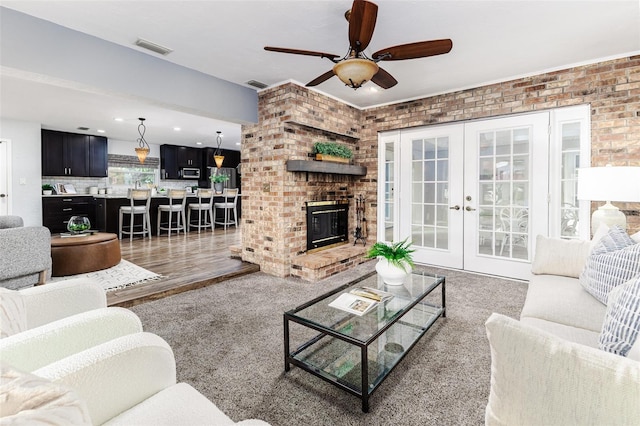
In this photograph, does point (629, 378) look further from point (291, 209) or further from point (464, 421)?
point (291, 209)

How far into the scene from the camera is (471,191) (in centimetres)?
411

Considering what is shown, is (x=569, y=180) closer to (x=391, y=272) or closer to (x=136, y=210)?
(x=391, y=272)

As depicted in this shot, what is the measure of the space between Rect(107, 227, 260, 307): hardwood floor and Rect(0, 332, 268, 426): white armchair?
2.21m

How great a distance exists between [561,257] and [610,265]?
612mm

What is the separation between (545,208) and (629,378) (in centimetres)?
348

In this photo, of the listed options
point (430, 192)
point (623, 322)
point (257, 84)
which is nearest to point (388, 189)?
point (430, 192)

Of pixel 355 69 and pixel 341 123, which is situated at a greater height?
pixel 341 123

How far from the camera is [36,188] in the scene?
6.24 meters

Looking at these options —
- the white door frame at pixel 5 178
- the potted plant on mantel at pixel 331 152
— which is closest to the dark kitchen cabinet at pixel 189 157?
the white door frame at pixel 5 178

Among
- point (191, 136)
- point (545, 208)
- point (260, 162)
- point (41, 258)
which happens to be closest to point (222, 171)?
point (191, 136)

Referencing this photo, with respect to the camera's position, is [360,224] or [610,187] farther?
[360,224]

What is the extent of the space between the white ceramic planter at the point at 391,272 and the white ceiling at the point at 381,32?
6.34 feet

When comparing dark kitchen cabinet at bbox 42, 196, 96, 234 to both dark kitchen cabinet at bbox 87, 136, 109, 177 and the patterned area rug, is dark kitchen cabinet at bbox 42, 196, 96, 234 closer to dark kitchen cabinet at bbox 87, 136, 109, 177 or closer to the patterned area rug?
dark kitchen cabinet at bbox 87, 136, 109, 177

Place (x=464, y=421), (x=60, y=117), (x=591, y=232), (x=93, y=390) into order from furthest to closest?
1. (x=60, y=117)
2. (x=591, y=232)
3. (x=464, y=421)
4. (x=93, y=390)
